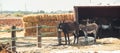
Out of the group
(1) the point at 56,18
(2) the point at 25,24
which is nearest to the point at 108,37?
(1) the point at 56,18

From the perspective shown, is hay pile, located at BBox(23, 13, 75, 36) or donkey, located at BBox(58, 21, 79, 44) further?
hay pile, located at BBox(23, 13, 75, 36)

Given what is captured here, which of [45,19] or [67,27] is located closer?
Result: [67,27]

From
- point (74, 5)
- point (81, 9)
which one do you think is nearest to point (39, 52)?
point (74, 5)

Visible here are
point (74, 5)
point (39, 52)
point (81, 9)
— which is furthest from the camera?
point (81, 9)

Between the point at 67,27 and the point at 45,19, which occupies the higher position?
the point at 67,27

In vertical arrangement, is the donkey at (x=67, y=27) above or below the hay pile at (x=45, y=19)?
above

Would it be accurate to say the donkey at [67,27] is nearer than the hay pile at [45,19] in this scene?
Yes

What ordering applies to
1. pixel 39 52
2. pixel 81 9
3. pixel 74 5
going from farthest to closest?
pixel 81 9 → pixel 74 5 → pixel 39 52

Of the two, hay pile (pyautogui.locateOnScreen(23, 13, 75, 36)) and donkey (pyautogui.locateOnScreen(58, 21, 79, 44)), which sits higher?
donkey (pyautogui.locateOnScreen(58, 21, 79, 44))

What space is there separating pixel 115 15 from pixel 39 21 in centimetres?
531

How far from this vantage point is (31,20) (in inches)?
938

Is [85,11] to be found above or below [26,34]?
above

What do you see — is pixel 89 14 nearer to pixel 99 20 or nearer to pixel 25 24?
pixel 99 20

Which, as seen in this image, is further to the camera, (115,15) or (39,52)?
(115,15)
